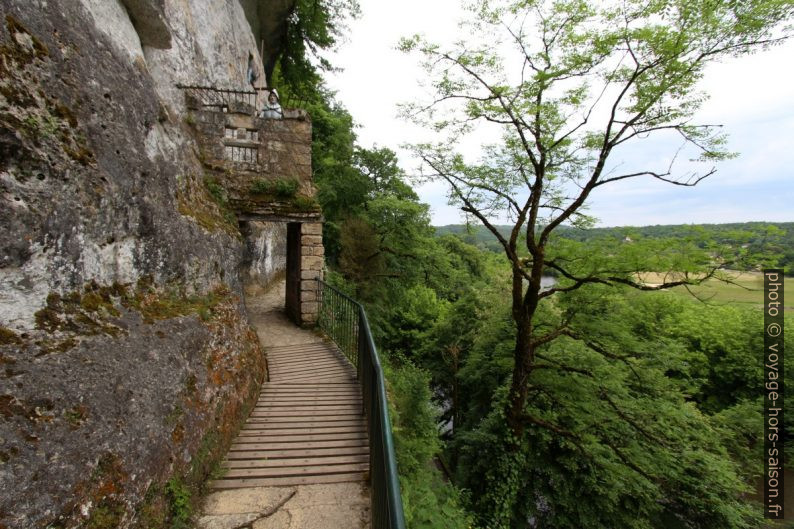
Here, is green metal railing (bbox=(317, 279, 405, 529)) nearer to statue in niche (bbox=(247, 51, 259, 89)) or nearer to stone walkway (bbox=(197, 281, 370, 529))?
stone walkway (bbox=(197, 281, 370, 529))

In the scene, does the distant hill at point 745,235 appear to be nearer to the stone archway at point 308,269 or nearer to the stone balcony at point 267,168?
the stone archway at point 308,269

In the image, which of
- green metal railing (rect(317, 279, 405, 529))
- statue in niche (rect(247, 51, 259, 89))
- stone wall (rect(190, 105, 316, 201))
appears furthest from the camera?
statue in niche (rect(247, 51, 259, 89))

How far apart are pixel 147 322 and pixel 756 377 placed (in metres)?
20.6

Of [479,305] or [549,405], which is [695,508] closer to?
[549,405]

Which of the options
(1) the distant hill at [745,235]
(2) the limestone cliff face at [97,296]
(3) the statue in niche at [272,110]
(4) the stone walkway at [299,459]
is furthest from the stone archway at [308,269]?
(1) the distant hill at [745,235]

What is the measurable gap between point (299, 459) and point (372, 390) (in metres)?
1.11

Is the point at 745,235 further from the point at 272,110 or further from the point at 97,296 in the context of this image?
the point at 272,110

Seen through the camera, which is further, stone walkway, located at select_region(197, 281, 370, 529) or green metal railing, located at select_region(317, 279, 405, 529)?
stone walkway, located at select_region(197, 281, 370, 529)

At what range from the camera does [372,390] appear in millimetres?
3977

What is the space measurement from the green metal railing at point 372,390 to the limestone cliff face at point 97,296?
1.61 meters

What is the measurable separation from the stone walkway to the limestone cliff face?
369 millimetres

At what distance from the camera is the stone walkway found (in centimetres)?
321

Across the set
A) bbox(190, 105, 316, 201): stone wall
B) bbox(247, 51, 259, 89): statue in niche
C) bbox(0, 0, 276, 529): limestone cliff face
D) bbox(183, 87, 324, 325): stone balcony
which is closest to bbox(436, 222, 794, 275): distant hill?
bbox(183, 87, 324, 325): stone balcony

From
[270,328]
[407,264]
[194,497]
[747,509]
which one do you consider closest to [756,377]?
[747,509]
